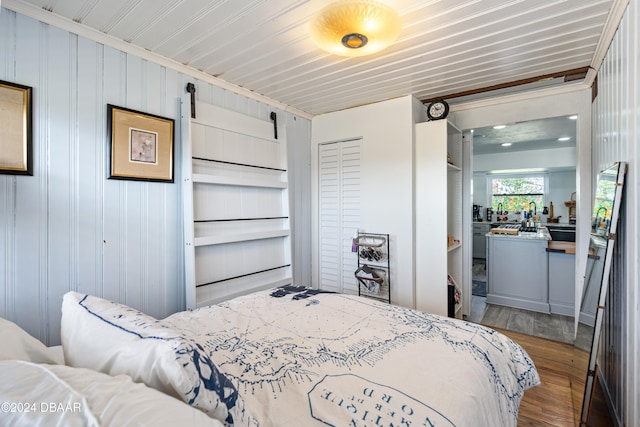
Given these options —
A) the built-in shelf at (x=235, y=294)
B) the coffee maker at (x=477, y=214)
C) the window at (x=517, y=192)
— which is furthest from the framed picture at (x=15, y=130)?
the window at (x=517, y=192)

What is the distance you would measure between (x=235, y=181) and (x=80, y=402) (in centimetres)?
208

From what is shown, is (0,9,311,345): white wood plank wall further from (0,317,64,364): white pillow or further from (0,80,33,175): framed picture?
(0,317,64,364): white pillow

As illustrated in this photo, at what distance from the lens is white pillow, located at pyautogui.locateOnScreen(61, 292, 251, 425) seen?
71cm

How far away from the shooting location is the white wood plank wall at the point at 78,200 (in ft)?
5.34

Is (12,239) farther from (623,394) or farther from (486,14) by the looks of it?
(623,394)

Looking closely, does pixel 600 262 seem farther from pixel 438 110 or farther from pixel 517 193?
pixel 517 193

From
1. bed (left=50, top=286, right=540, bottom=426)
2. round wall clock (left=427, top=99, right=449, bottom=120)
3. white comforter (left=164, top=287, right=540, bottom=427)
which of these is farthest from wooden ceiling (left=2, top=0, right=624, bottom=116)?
white comforter (left=164, top=287, right=540, bottom=427)

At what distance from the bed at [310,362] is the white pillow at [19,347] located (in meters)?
0.06

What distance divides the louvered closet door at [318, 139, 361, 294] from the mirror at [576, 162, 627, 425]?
1.93 meters

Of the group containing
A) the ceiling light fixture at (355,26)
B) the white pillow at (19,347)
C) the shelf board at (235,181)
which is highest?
the ceiling light fixture at (355,26)

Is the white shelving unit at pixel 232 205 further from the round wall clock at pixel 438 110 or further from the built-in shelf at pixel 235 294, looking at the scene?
the round wall clock at pixel 438 110

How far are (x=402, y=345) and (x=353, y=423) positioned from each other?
0.54 metres

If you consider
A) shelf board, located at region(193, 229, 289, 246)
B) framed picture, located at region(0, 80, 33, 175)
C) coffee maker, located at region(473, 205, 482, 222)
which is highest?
framed picture, located at region(0, 80, 33, 175)

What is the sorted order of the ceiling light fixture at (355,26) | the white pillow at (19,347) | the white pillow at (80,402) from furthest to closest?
the ceiling light fixture at (355,26) → the white pillow at (19,347) → the white pillow at (80,402)
